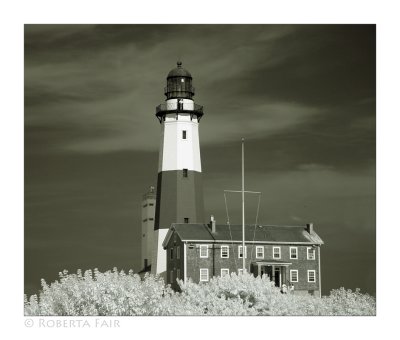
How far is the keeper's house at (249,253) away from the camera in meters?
46.6

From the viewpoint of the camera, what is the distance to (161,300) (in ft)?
125

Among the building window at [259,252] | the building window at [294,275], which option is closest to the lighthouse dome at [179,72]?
the building window at [259,252]

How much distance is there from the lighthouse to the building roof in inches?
37.2

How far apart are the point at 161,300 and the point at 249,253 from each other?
968cm

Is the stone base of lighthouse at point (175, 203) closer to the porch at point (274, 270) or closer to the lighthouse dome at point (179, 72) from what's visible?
the porch at point (274, 270)

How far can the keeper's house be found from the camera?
153ft

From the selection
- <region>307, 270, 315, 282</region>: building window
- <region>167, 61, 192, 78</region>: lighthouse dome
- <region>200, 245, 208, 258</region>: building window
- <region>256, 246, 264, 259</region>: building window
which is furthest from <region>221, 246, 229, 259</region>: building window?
<region>167, 61, 192, 78</region>: lighthouse dome

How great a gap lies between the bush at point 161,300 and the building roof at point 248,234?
6488 millimetres

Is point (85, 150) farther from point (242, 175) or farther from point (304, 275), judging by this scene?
point (304, 275)

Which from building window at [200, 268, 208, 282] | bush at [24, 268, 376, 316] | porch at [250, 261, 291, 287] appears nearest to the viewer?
bush at [24, 268, 376, 316]

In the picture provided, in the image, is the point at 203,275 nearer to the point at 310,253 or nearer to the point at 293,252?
the point at 293,252

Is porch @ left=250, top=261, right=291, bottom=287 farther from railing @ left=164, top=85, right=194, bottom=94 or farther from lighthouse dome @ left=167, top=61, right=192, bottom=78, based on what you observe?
lighthouse dome @ left=167, top=61, right=192, bottom=78

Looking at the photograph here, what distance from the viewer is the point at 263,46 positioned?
4119 centimetres

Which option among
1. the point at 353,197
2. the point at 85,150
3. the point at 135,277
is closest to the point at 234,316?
the point at 135,277
